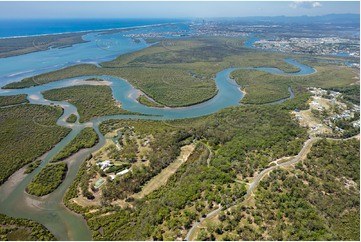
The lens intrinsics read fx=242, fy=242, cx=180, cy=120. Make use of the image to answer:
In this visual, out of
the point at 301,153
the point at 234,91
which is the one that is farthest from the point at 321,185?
the point at 234,91

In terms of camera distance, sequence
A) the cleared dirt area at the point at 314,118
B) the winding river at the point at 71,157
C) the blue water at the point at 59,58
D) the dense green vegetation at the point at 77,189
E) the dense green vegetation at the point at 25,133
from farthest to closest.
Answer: the blue water at the point at 59,58, the cleared dirt area at the point at 314,118, the dense green vegetation at the point at 25,133, the dense green vegetation at the point at 77,189, the winding river at the point at 71,157

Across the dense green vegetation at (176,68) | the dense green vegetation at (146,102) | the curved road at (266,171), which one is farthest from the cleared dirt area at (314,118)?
the dense green vegetation at (146,102)

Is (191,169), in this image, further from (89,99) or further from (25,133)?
(89,99)

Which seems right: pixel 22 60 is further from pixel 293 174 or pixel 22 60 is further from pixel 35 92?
pixel 293 174

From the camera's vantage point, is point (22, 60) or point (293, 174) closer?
point (293, 174)

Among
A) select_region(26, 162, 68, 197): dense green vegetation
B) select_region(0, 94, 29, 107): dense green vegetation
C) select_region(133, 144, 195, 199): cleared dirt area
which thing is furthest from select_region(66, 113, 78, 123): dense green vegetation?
select_region(133, 144, 195, 199): cleared dirt area

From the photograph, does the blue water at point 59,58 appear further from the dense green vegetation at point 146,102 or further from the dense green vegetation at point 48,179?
the dense green vegetation at point 48,179
